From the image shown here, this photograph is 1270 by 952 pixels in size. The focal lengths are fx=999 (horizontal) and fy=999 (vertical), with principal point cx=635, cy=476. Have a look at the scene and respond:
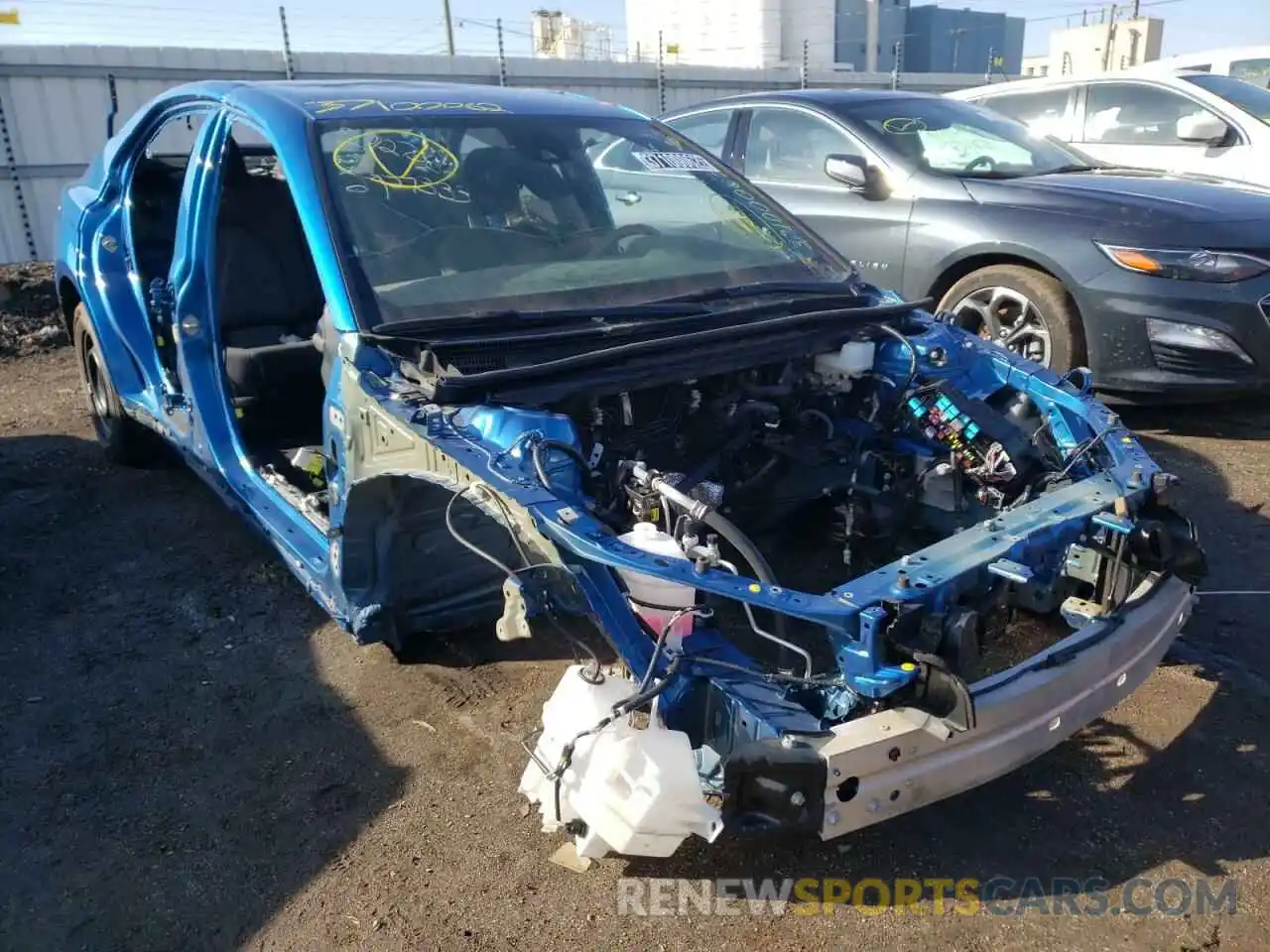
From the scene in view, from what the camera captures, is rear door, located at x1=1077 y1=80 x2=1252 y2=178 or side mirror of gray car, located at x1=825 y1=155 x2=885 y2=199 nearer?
side mirror of gray car, located at x1=825 y1=155 x2=885 y2=199

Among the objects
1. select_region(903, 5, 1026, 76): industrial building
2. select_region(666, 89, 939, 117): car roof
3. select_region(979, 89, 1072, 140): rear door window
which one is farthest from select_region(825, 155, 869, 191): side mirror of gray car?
select_region(903, 5, 1026, 76): industrial building

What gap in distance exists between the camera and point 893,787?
200cm

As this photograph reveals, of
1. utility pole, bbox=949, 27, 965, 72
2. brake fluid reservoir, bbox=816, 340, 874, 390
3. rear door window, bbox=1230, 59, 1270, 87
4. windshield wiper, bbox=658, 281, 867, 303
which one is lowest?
brake fluid reservoir, bbox=816, 340, 874, 390

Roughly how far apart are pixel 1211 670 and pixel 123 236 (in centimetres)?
451

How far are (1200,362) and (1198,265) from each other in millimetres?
464

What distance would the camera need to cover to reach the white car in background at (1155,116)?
281 inches

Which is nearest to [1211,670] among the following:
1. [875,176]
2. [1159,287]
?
[1159,287]

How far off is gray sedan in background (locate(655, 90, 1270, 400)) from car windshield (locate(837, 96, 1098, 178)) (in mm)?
12

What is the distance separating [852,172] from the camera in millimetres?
5387

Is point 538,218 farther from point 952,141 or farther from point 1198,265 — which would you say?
point 952,141

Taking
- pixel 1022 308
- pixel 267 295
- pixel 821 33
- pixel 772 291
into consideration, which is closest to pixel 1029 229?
pixel 1022 308

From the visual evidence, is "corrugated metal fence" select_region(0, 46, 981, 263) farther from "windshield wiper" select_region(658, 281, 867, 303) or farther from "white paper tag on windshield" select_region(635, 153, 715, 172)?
"windshield wiper" select_region(658, 281, 867, 303)

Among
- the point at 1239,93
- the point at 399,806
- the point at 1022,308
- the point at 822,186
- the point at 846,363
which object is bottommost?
the point at 399,806

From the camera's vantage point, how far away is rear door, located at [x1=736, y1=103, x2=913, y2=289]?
221 inches
